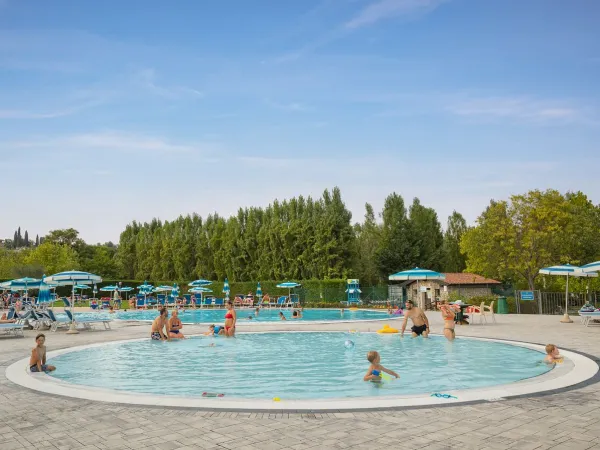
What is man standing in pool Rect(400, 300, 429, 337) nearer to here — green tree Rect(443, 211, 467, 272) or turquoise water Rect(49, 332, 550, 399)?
turquoise water Rect(49, 332, 550, 399)

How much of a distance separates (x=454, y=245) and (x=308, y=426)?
65.0 metres

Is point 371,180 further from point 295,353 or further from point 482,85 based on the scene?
point 295,353

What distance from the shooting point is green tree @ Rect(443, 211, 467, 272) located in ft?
210

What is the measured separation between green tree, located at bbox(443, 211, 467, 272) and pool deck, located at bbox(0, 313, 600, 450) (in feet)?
187

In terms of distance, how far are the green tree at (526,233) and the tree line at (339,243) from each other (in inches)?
3.1

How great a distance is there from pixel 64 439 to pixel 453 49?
65.4 ft

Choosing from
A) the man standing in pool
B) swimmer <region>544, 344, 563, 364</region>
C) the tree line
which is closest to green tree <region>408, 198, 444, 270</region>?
the tree line

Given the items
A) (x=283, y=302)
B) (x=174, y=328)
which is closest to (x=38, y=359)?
(x=174, y=328)

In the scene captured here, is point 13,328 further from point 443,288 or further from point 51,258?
point 51,258

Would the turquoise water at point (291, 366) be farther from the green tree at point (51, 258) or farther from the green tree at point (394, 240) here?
the green tree at point (51, 258)

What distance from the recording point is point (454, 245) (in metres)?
67.1

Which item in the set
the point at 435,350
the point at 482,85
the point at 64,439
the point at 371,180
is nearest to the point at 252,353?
the point at 435,350

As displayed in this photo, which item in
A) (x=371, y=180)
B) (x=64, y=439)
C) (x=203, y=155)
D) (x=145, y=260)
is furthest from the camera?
(x=145, y=260)

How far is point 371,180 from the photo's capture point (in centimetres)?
3778
